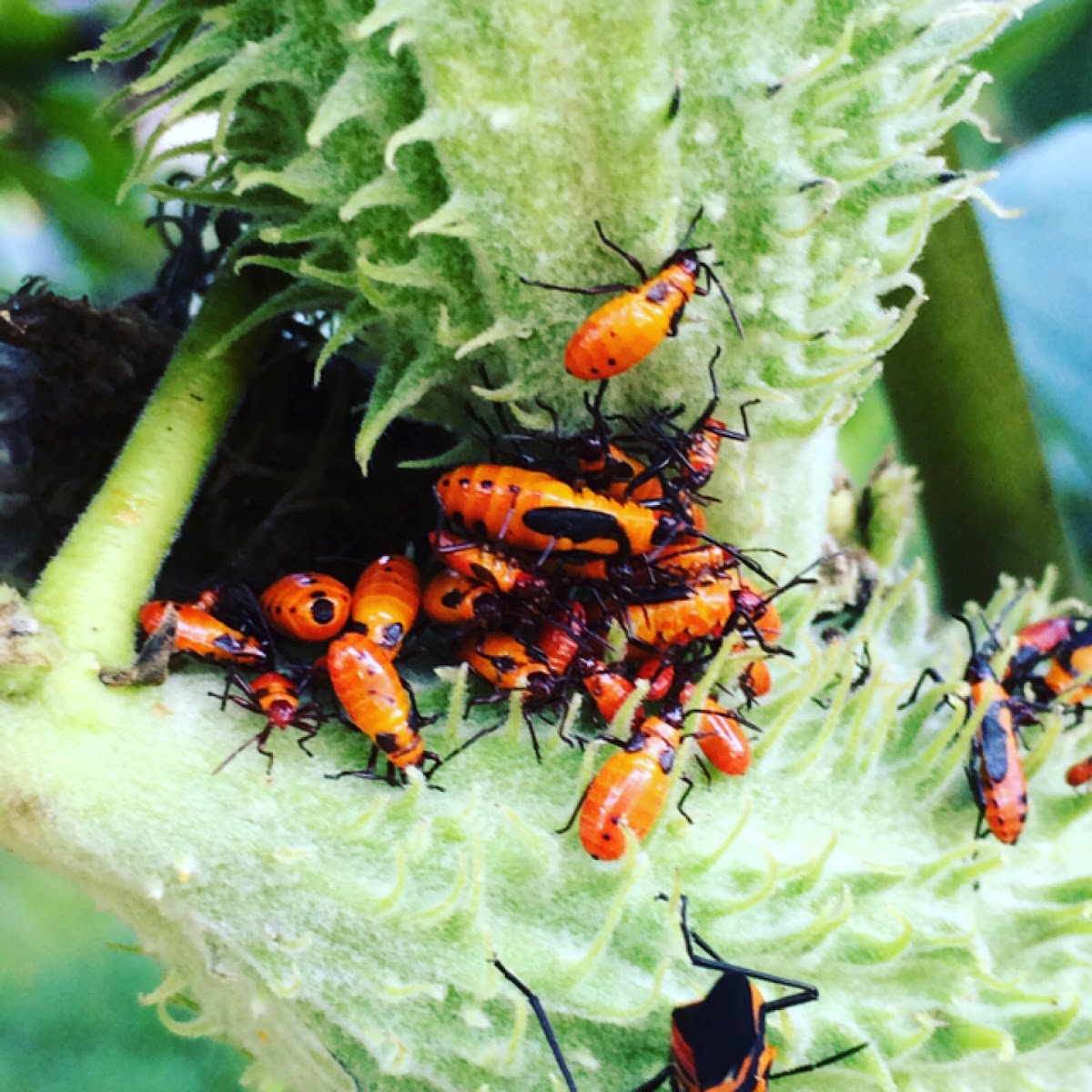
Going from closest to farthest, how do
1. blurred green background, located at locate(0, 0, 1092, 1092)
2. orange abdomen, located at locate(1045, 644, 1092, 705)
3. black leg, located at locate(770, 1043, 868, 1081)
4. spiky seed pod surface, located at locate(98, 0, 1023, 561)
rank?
spiky seed pod surface, located at locate(98, 0, 1023, 561) → black leg, located at locate(770, 1043, 868, 1081) → orange abdomen, located at locate(1045, 644, 1092, 705) → blurred green background, located at locate(0, 0, 1092, 1092)

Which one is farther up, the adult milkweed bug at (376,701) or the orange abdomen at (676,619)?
the orange abdomen at (676,619)

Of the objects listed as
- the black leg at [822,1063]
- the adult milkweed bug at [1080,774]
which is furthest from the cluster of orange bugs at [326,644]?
the adult milkweed bug at [1080,774]

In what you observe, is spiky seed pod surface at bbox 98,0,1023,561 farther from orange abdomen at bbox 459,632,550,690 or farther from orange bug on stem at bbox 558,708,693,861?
orange bug on stem at bbox 558,708,693,861

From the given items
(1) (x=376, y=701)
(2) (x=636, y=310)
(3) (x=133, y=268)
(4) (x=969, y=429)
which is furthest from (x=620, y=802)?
(3) (x=133, y=268)

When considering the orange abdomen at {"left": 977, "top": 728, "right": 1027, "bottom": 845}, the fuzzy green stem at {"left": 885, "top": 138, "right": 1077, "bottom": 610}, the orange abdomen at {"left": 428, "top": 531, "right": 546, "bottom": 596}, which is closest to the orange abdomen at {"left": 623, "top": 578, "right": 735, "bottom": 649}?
the orange abdomen at {"left": 428, "top": 531, "right": 546, "bottom": 596}

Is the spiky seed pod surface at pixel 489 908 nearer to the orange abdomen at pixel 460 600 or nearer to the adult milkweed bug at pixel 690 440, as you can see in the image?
the orange abdomen at pixel 460 600

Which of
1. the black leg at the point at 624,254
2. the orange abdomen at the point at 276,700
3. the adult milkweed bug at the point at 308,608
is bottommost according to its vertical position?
the orange abdomen at the point at 276,700
